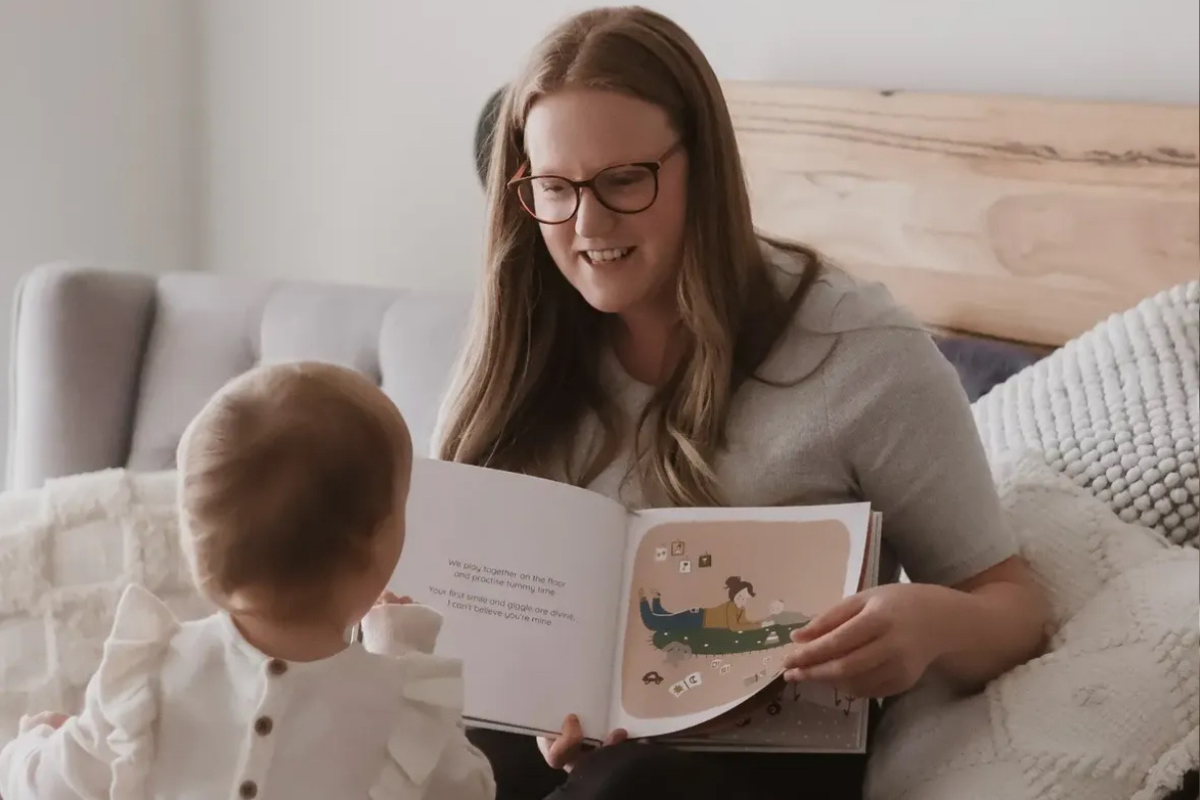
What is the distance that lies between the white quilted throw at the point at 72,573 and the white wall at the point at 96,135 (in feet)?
2.58

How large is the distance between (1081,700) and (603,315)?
56 cm

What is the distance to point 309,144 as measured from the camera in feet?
7.46

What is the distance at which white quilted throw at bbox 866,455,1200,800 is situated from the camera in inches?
37.4

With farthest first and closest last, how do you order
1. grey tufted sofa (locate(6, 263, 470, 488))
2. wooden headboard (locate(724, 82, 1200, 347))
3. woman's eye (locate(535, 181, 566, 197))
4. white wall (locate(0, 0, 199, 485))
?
1. white wall (locate(0, 0, 199, 485))
2. grey tufted sofa (locate(6, 263, 470, 488))
3. wooden headboard (locate(724, 82, 1200, 347))
4. woman's eye (locate(535, 181, 566, 197))

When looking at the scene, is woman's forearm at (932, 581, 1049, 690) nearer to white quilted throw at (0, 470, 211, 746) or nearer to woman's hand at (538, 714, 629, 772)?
woman's hand at (538, 714, 629, 772)

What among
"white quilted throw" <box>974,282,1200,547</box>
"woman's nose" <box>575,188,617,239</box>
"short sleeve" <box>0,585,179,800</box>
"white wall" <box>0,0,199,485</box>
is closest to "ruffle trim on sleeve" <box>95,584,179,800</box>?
"short sleeve" <box>0,585,179,800</box>

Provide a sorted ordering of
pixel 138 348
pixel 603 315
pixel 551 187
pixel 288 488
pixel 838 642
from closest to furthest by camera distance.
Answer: pixel 288 488 → pixel 838 642 → pixel 551 187 → pixel 603 315 → pixel 138 348

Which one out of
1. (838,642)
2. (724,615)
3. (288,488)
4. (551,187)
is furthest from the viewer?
(551,187)

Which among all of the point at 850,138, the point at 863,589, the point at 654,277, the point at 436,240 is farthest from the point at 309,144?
the point at 863,589

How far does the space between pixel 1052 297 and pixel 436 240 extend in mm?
1006

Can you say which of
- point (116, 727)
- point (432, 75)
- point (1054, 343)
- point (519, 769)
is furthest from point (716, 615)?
point (432, 75)

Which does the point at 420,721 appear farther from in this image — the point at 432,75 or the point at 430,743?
the point at 432,75

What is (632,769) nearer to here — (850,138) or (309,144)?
(850,138)

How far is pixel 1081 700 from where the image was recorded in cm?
99
